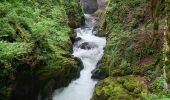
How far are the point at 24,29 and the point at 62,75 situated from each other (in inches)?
118

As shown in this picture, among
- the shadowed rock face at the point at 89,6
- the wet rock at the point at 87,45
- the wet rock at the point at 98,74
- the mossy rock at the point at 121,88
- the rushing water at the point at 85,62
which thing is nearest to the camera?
the mossy rock at the point at 121,88

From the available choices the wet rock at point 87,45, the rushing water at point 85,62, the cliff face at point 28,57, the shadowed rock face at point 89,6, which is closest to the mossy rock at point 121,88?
the rushing water at point 85,62

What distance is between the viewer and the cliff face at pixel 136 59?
11.1 meters

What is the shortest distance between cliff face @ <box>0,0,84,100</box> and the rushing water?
16.6 inches

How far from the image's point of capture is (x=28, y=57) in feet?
37.1

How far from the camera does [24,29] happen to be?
12.9 m

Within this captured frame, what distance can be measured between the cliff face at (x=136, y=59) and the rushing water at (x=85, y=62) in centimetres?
79

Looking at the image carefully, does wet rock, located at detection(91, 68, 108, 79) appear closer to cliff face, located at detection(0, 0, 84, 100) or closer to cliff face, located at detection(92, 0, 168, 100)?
cliff face, located at detection(92, 0, 168, 100)

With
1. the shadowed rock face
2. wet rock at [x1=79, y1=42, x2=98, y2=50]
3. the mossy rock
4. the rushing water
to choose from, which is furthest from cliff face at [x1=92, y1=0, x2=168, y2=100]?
the shadowed rock face

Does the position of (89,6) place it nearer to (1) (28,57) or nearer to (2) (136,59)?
(2) (136,59)

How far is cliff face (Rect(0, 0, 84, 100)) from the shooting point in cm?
1059

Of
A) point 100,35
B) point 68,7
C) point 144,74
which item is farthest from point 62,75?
point 68,7

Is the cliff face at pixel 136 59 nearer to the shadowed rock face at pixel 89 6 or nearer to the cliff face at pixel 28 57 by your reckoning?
the cliff face at pixel 28 57

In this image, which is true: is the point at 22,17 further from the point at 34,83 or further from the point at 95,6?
the point at 95,6
